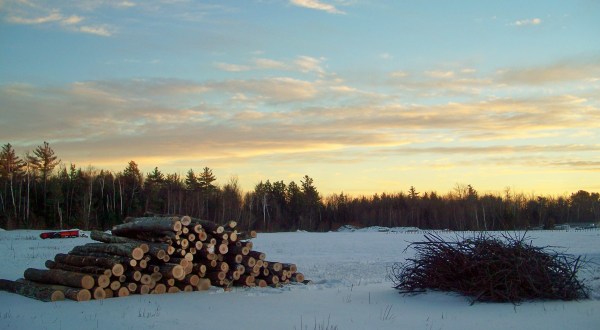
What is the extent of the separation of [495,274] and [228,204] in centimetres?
8417

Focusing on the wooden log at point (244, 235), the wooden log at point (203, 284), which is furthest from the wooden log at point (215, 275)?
the wooden log at point (244, 235)

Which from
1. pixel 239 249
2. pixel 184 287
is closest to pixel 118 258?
pixel 184 287

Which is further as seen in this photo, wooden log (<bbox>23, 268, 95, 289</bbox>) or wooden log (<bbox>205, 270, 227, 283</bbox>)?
wooden log (<bbox>205, 270, 227, 283</bbox>)

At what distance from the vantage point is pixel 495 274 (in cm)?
1105

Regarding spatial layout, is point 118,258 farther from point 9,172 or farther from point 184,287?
point 9,172

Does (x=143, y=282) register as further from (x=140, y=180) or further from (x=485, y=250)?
(x=140, y=180)

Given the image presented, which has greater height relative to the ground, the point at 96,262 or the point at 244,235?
the point at 244,235

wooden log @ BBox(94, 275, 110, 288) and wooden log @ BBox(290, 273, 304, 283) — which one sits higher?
wooden log @ BBox(94, 275, 110, 288)

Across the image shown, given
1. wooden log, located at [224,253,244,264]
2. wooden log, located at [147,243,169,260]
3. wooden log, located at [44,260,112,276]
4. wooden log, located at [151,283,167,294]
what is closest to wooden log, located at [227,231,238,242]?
wooden log, located at [224,253,244,264]

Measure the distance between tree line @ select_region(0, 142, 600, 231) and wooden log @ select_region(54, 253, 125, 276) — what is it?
52.2m

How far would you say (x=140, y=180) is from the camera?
8662 centimetres

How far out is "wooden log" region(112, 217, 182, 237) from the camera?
46.4 feet

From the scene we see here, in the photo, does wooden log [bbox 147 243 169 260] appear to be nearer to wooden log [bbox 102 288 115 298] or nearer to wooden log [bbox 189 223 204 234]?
wooden log [bbox 189 223 204 234]

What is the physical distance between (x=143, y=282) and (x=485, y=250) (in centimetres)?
828
